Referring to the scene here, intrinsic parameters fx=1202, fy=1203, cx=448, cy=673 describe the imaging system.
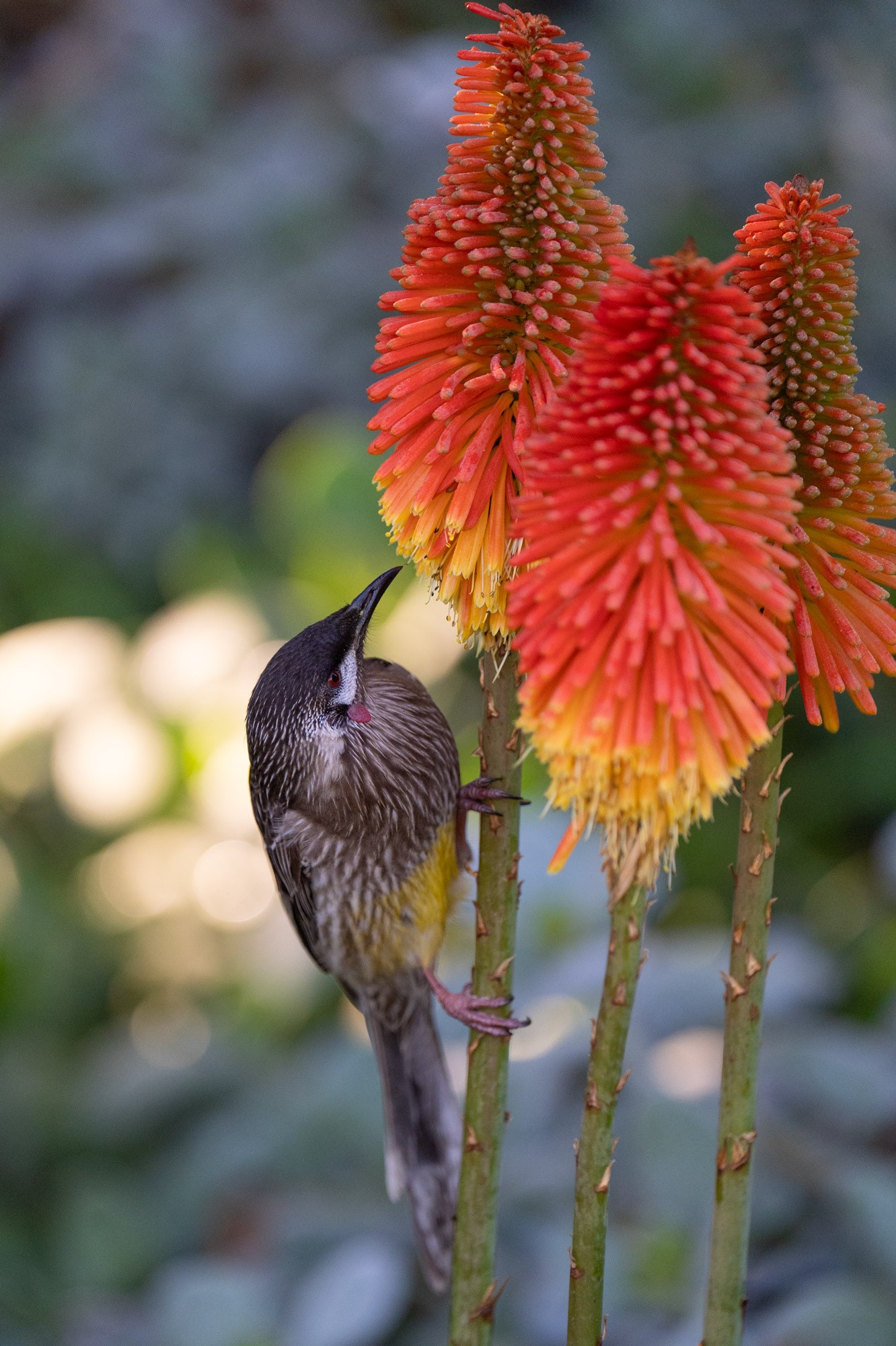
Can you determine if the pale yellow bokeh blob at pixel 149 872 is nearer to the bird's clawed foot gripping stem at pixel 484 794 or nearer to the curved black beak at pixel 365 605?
the curved black beak at pixel 365 605

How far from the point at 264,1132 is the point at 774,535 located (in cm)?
209

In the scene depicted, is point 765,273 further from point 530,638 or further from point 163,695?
point 163,695

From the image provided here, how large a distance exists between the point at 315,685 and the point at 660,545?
A: 953 millimetres

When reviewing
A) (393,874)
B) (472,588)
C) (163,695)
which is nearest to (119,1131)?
(163,695)

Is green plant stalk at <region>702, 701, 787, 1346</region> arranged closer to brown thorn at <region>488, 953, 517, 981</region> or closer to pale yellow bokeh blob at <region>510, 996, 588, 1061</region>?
brown thorn at <region>488, 953, 517, 981</region>

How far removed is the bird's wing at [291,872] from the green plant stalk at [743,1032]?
1036mm

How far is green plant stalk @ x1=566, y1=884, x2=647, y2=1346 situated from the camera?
80cm

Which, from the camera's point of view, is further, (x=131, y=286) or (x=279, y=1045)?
(x=131, y=286)

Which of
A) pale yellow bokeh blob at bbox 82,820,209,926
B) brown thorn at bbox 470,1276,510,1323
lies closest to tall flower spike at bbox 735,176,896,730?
brown thorn at bbox 470,1276,510,1323

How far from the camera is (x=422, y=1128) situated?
73.5 inches

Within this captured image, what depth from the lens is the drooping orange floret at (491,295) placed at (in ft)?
2.87

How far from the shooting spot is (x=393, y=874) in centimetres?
174

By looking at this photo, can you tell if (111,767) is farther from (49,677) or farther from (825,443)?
(825,443)

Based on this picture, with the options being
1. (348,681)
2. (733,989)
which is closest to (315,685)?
(348,681)
